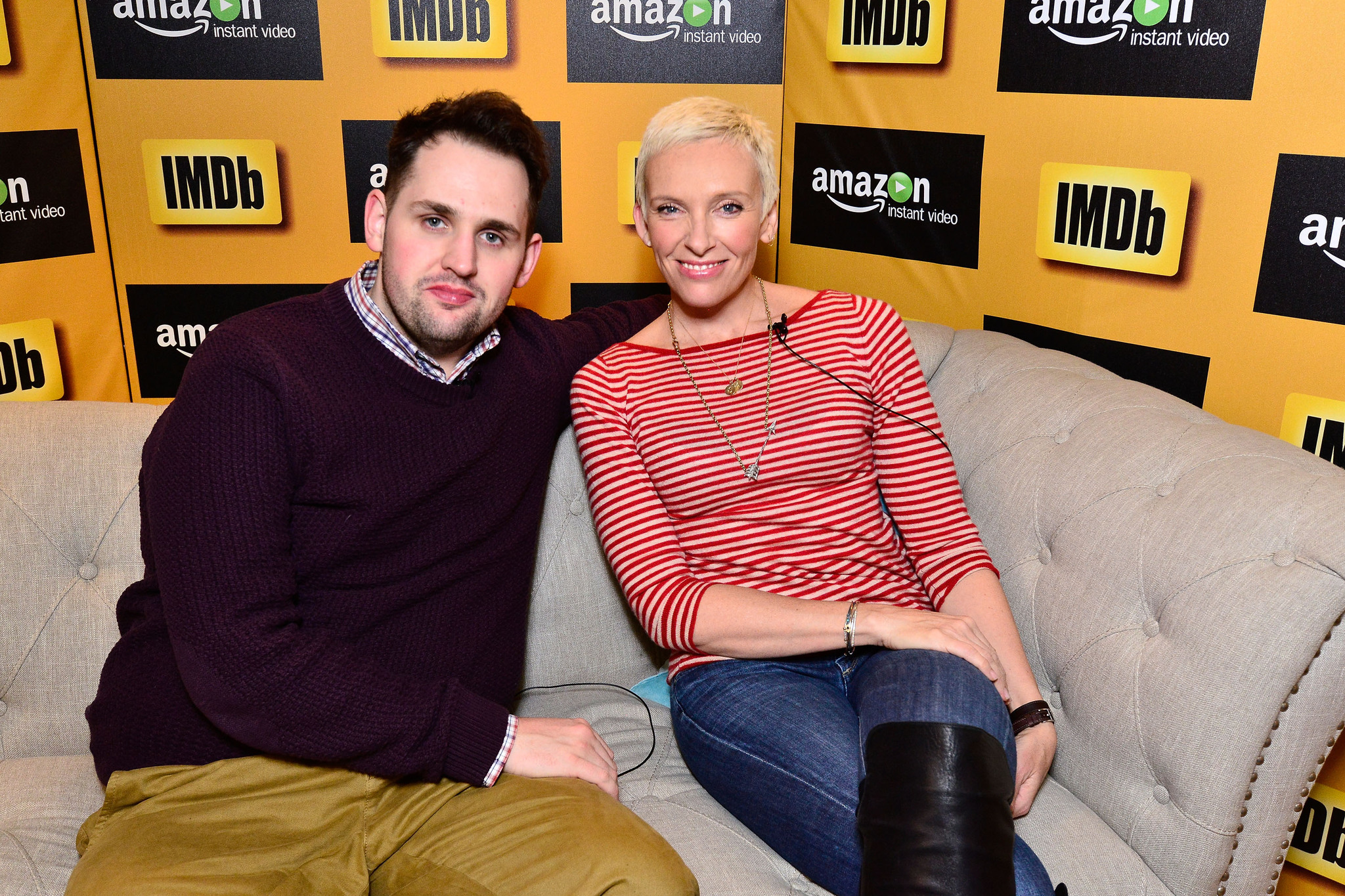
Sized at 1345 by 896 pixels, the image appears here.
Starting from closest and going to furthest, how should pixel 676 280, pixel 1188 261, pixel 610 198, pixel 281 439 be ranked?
1. pixel 281 439
2. pixel 676 280
3. pixel 1188 261
4. pixel 610 198

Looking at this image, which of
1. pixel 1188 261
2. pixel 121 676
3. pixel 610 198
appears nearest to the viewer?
pixel 121 676

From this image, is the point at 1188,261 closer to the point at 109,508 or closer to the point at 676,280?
the point at 676,280

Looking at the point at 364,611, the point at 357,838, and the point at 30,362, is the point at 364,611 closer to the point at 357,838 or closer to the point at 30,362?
the point at 357,838

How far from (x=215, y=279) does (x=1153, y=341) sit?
209cm

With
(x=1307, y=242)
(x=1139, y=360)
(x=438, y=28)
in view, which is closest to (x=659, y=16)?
(x=438, y=28)

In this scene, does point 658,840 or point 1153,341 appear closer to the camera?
point 658,840

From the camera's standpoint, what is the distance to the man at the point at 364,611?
3.85 ft

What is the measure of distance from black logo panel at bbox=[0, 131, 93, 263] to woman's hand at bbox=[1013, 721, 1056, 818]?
2.25m

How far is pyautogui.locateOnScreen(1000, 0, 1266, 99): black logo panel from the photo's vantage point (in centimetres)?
169

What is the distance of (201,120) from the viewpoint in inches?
89.8

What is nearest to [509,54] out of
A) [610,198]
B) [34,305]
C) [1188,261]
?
[610,198]

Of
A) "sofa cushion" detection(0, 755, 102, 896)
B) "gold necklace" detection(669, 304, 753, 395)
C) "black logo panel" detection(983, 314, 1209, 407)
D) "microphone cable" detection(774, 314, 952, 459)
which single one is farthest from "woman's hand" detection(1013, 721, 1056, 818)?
"sofa cushion" detection(0, 755, 102, 896)

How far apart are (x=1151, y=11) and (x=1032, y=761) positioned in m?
1.34

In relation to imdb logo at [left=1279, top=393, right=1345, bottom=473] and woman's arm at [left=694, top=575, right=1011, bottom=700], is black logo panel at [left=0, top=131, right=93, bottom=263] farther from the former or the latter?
imdb logo at [left=1279, top=393, right=1345, bottom=473]
